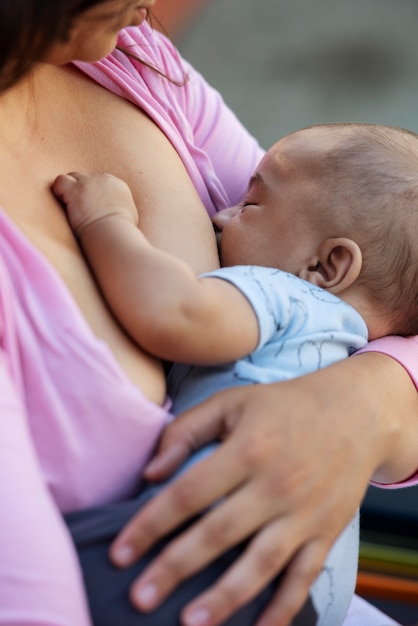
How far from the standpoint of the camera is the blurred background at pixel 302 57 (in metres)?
A: 4.02

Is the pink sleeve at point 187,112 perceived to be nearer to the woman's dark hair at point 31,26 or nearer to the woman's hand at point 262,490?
the woman's dark hair at point 31,26

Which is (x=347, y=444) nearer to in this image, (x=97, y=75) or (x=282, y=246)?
(x=282, y=246)

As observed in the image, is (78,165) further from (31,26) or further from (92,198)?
(31,26)

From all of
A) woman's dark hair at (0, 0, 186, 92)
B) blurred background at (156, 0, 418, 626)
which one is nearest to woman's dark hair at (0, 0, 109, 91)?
woman's dark hair at (0, 0, 186, 92)

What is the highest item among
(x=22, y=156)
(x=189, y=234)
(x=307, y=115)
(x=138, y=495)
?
(x=22, y=156)

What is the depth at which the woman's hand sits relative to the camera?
798mm

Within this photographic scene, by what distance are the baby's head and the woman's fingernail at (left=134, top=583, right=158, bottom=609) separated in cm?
50

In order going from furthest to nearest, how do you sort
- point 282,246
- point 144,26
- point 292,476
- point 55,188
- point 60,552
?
point 144,26, point 282,246, point 55,188, point 292,476, point 60,552

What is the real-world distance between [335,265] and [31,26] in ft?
1.62

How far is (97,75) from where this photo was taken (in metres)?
1.19

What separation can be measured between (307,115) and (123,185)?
3090 millimetres

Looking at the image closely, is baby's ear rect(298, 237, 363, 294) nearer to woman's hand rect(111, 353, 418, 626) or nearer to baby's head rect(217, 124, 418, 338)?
baby's head rect(217, 124, 418, 338)

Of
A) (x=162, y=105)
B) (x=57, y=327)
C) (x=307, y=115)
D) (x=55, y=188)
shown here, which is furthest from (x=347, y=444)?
(x=307, y=115)

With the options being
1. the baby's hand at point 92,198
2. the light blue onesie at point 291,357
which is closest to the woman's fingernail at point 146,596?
the light blue onesie at point 291,357
